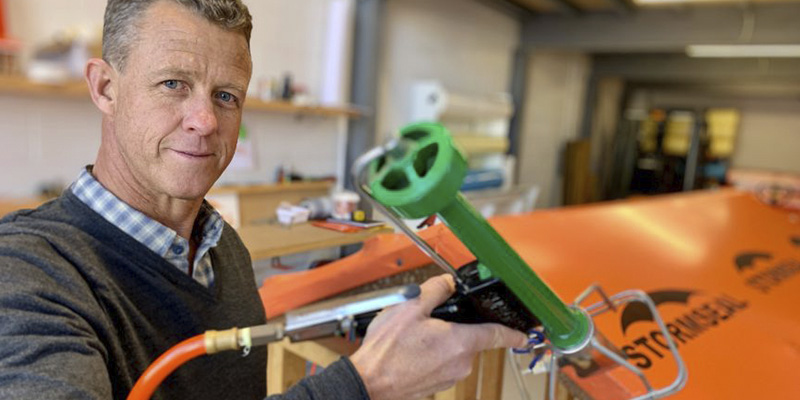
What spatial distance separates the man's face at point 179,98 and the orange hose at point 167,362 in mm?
157

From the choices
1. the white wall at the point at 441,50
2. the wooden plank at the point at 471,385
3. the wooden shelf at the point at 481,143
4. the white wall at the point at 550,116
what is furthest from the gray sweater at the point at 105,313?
the white wall at the point at 550,116

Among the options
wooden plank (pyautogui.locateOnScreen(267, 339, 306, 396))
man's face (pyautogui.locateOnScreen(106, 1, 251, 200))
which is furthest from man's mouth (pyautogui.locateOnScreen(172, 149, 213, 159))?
wooden plank (pyautogui.locateOnScreen(267, 339, 306, 396))

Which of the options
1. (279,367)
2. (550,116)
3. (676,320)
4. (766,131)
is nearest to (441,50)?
(550,116)

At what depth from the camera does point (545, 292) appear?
59 cm

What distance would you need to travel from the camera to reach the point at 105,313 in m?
0.55

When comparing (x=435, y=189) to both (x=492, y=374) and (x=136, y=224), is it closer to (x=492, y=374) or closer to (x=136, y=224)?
(x=136, y=224)

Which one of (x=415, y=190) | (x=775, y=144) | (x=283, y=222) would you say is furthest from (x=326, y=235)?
(x=775, y=144)

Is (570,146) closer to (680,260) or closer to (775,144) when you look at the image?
(775,144)

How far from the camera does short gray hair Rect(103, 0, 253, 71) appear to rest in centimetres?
49

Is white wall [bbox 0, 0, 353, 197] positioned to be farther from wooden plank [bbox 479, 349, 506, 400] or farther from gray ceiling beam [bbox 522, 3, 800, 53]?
gray ceiling beam [bbox 522, 3, 800, 53]

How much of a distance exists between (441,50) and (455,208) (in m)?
4.26

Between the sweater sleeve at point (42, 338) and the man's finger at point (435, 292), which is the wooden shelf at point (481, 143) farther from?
the sweater sleeve at point (42, 338)

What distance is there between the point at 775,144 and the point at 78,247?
1122 cm

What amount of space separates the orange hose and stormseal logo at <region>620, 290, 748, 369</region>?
30.4 inches
